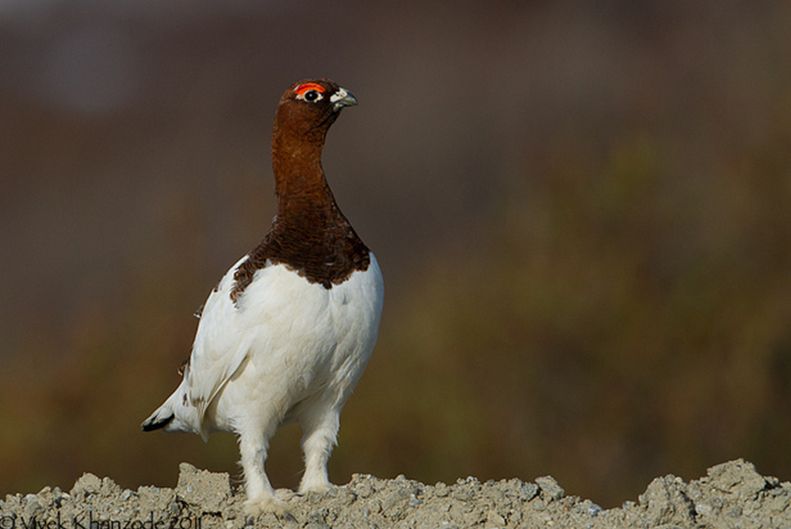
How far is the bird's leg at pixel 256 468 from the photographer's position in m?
6.55

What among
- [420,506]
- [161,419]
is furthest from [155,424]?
[420,506]

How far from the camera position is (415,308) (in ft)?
67.5

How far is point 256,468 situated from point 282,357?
62cm

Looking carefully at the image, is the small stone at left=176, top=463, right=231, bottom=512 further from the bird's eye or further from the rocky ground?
the bird's eye

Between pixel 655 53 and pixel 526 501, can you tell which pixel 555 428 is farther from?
pixel 526 501

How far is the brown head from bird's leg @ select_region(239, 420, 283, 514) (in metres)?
1.17

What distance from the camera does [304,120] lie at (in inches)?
274

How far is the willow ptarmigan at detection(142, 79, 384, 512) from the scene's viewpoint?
21.1ft

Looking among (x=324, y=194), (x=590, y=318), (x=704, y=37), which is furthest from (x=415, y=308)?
(x=324, y=194)

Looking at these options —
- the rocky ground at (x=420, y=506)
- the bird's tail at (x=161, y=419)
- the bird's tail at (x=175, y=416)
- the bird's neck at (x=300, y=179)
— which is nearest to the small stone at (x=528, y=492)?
the rocky ground at (x=420, y=506)

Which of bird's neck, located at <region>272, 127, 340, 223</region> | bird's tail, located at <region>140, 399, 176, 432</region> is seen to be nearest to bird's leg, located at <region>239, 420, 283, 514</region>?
bird's tail, located at <region>140, 399, 176, 432</region>

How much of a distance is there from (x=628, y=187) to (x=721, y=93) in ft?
17.7

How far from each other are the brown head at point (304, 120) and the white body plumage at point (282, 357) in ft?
2.07

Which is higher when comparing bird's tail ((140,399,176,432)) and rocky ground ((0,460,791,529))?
bird's tail ((140,399,176,432))
